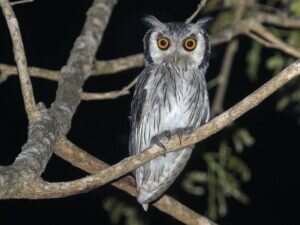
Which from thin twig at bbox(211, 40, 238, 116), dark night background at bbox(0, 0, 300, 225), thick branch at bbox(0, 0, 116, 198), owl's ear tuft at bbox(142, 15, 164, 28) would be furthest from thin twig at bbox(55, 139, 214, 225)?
dark night background at bbox(0, 0, 300, 225)

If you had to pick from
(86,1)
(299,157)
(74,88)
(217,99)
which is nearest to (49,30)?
(86,1)

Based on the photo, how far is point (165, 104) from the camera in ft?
10.9

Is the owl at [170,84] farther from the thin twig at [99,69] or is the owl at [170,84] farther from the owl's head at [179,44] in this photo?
the thin twig at [99,69]

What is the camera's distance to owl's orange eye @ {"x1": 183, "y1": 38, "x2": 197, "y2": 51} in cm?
337

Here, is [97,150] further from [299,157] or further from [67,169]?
[299,157]

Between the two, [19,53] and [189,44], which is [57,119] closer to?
[19,53]

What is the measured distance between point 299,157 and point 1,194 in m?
5.35

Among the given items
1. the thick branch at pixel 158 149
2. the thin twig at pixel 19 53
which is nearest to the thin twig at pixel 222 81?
the thick branch at pixel 158 149

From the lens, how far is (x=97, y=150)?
547 centimetres

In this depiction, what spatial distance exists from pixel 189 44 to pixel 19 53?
1154 millimetres

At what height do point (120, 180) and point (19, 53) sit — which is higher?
point (19, 53)

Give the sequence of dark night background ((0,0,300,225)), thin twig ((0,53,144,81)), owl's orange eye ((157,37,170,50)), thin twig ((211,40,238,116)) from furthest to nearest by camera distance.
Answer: dark night background ((0,0,300,225)), thin twig ((211,40,238,116)), thin twig ((0,53,144,81)), owl's orange eye ((157,37,170,50))

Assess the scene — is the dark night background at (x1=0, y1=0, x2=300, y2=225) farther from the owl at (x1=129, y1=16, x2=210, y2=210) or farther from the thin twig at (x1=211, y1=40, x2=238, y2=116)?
the owl at (x1=129, y1=16, x2=210, y2=210)

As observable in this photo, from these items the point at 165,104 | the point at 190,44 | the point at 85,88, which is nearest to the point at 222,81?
the point at 190,44
